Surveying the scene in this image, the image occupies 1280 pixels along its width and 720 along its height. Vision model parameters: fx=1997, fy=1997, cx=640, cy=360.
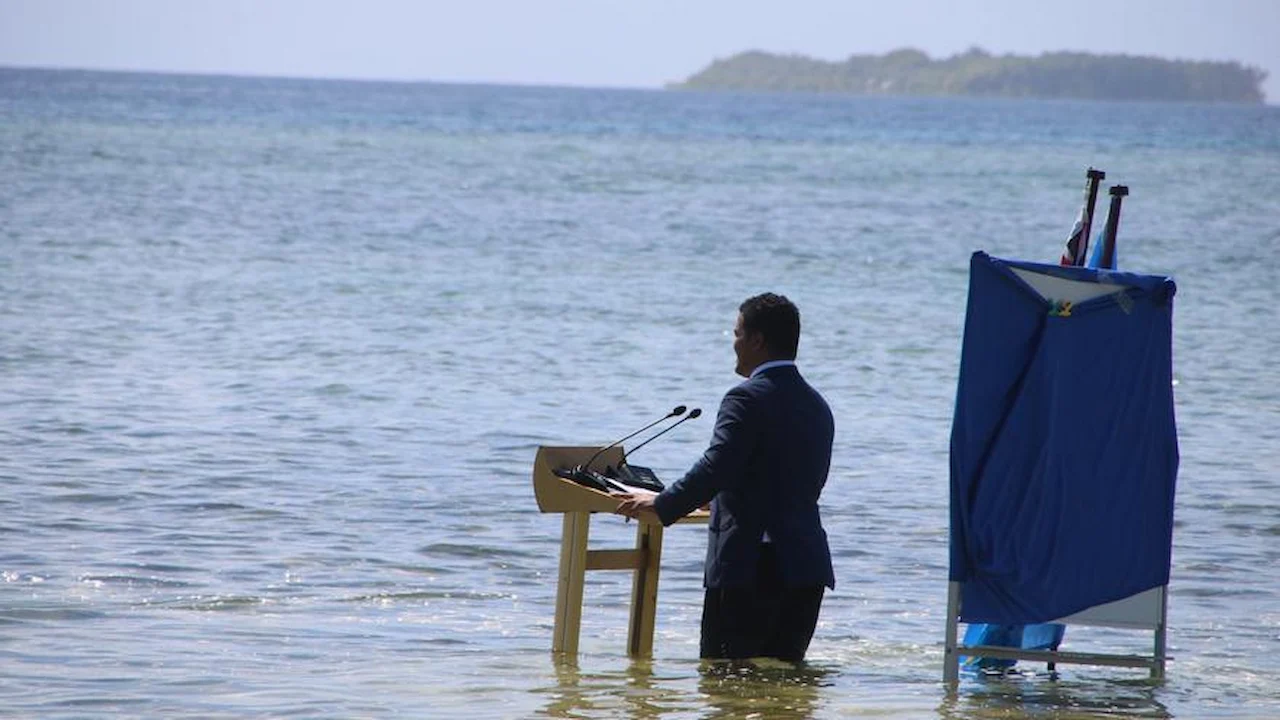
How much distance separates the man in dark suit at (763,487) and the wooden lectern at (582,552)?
0.23 metres

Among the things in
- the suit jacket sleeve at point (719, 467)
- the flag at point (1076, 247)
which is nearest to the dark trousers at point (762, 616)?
the suit jacket sleeve at point (719, 467)

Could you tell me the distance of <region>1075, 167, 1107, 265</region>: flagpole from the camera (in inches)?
280

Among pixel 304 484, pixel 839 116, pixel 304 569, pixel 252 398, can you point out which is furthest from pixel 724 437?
pixel 839 116

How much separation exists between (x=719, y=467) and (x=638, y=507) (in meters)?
0.34

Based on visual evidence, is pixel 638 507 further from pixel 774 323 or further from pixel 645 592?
pixel 645 592

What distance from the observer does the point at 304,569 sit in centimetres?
962

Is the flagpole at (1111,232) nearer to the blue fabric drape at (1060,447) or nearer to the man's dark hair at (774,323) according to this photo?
the blue fabric drape at (1060,447)

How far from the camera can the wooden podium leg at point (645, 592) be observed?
7.56 meters

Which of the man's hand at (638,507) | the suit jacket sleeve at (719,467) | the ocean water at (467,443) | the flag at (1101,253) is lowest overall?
the ocean water at (467,443)

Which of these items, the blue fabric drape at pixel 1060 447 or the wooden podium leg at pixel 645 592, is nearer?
the blue fabric drape at pixel 1060 447

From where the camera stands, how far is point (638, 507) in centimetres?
679

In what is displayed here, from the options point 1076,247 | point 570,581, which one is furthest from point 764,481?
point 1076,247

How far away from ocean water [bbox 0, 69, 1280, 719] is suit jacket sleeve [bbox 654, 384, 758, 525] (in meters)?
0.78

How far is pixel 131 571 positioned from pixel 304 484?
2.42 meters
